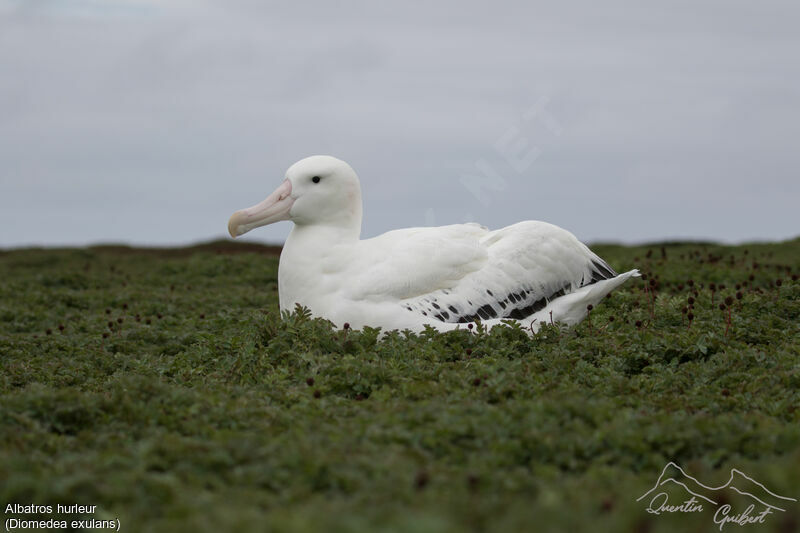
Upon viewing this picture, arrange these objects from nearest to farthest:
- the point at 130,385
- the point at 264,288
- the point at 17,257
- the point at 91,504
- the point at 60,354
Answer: the point at 91,504, the point at 130,385, the point at 60,354, the point at 264,288, the point at 17,257

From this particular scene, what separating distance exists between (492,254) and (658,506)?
5.42m

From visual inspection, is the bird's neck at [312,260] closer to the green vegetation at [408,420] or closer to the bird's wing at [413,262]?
the bird's wing at [413,262]

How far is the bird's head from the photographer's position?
34.0 ft

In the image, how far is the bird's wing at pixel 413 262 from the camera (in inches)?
383

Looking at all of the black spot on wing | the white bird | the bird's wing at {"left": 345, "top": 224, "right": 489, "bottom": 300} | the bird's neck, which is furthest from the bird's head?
the black spot on wing

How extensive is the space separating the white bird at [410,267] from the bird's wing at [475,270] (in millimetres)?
11

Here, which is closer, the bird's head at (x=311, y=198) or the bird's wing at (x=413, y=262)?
the bird's wing at (x=413, y=262)

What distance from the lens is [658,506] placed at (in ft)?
16.9

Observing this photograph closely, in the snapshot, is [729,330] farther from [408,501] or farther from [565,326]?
[408,501]

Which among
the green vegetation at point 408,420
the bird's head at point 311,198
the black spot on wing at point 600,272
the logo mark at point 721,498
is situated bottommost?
the logo mark at point 721,498

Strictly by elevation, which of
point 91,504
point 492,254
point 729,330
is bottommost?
point 91,504

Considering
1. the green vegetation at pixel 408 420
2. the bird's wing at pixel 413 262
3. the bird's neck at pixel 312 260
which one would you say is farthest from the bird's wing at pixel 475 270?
the green vegetation at pixel 408 420

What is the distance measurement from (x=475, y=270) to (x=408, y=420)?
3955 millimetres

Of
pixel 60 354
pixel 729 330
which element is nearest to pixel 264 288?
pixel 60 354
